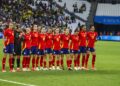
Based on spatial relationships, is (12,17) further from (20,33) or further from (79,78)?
(79,78)

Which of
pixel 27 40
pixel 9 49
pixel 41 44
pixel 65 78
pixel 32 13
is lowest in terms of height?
pixel 32 13

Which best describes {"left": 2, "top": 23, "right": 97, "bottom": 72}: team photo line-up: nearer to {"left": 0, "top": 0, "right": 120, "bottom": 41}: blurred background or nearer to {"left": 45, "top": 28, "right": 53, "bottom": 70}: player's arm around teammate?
{"left": 45, "top": 28, "right": 53, "bottom": 70}: player's arm around teammate

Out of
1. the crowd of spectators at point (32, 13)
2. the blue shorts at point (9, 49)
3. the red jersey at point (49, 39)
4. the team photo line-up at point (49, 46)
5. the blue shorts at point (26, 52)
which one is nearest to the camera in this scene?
the blue shorts at point (9, 49)

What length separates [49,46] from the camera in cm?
2394

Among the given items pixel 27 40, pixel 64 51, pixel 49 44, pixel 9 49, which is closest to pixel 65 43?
pixel 64 51

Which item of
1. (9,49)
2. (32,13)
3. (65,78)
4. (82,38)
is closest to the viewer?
(65,78)

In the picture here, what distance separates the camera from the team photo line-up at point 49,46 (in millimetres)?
23016

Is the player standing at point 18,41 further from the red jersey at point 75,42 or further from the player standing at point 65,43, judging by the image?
the red jersey at point 75,42

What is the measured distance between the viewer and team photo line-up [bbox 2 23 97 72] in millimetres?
23016

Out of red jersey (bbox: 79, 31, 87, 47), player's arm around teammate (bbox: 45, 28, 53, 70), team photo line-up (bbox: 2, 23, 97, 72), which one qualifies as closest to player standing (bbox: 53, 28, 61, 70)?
team photo line-up (bbox: 2, 23, 97, 72)

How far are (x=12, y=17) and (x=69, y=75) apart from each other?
121ft

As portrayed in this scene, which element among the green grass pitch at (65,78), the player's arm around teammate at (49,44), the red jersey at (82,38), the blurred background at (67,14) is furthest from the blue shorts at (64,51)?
the blurred background at (67,14)

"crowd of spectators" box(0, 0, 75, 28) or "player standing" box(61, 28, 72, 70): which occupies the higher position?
"player standing" box(61, 28, 72, 70)

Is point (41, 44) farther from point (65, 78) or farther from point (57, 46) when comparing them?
point (65, 78)
